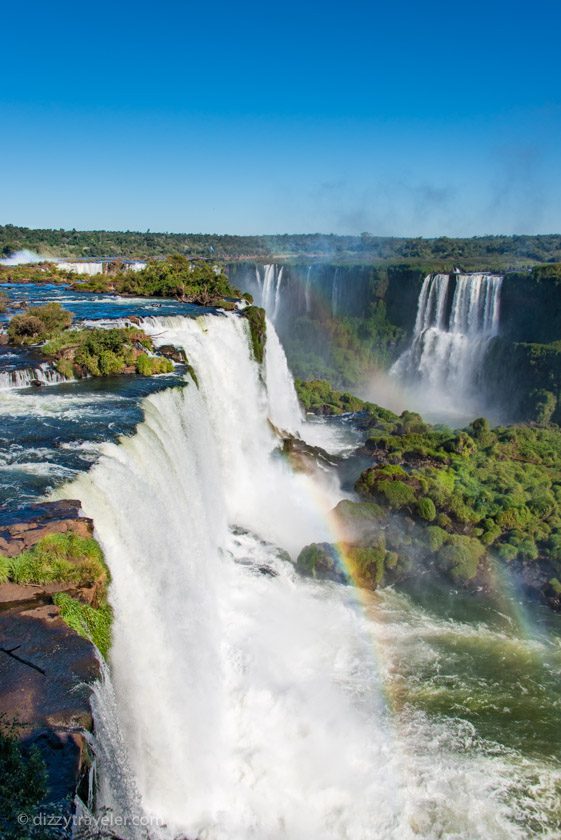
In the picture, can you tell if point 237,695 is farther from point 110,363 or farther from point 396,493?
point 110,363

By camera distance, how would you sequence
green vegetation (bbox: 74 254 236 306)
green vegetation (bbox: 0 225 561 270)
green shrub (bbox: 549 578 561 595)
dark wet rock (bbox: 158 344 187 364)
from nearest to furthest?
green shrub (bbox: 549 578 561 595) → dark wet rock (bbox: 158 344 187 364) → green vegetation (bbox: 74 254 236 306) → green vegetation (bbox: 0 225 561 270)

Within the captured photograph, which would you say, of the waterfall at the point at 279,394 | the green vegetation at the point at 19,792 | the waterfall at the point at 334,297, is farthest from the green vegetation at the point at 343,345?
the green vegetation at the point at 19,792

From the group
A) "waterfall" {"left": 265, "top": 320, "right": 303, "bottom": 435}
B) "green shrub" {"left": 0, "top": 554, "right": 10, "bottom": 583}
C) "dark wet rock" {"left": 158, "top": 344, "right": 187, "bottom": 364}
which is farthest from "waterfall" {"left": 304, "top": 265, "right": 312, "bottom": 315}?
"green shrub" {"left": 0, "top": 554, "right": 10, "bottom": 583}

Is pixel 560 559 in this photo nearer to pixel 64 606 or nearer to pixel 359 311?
pixel 64 606

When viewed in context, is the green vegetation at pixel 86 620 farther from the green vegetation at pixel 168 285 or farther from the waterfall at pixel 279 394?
the green vegetation at pixel 168 285

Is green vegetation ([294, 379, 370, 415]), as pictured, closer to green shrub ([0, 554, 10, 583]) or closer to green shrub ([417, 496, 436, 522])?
green shrub ([417, 496, 436, 522])

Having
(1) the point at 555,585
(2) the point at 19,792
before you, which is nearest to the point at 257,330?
(1) the point at 555,585
